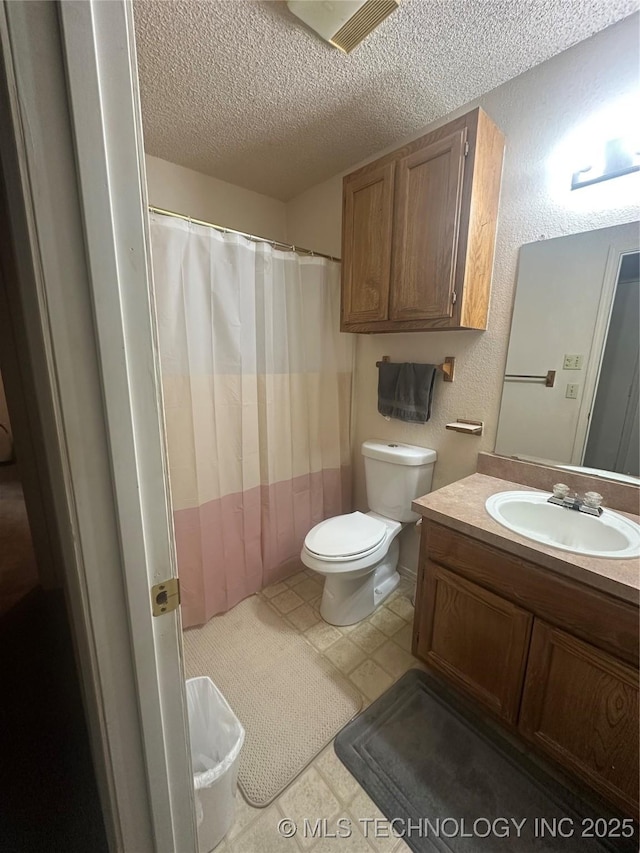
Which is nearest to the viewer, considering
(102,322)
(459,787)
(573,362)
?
(102,322)

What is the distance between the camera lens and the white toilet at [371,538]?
1623 millimetres

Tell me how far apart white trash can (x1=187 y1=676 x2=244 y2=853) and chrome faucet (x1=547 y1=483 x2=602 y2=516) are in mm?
1309

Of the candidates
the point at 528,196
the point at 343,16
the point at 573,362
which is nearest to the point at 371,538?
the point at 573,362

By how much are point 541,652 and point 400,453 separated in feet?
3.15

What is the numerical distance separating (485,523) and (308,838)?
1.06 m

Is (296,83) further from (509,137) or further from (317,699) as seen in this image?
(317,699)

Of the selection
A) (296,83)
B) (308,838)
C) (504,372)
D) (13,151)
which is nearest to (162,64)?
(296,83)

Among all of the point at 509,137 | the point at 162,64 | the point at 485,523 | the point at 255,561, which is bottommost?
the point at 255,561

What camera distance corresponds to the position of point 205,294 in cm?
158

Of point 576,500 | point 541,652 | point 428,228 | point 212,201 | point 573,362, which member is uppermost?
A: point 212,201

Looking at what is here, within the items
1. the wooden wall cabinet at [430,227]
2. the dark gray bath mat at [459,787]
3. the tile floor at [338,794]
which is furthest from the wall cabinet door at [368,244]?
the dark gray bath mat at [459,787]

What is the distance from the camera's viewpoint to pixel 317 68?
1288mm

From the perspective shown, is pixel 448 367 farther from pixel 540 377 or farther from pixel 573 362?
pixel 573 362

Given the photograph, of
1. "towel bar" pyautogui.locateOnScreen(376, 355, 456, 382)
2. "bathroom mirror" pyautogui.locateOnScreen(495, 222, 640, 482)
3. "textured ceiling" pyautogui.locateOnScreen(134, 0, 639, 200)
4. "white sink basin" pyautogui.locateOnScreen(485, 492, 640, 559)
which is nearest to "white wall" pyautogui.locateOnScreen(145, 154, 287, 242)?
"textured ceiling" pyautogui.locateOnScreen(134, 0, 639, 200)
